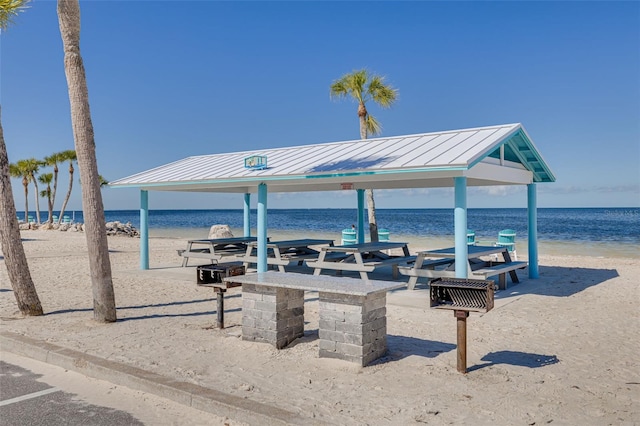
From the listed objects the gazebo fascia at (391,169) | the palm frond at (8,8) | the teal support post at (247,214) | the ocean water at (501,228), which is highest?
the palm frond at (8,8)

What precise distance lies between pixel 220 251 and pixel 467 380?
10133 millimetres

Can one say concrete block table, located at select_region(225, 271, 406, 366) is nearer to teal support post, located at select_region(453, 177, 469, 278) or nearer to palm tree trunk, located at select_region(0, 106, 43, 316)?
A: teal support post, located at select_region(453, 177, 469, 278)

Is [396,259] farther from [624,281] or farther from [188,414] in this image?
[188,414]

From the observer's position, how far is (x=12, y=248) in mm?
7848

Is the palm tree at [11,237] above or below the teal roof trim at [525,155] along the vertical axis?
below

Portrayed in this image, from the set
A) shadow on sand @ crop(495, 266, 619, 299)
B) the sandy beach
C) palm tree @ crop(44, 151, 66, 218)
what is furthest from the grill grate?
palm tree @ crop(44, 151, 66, 218)

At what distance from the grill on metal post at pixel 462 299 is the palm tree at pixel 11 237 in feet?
21.4

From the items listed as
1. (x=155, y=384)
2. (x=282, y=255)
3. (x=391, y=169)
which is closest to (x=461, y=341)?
(x=155, y=384)

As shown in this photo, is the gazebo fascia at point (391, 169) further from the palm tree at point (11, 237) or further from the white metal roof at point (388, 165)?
the palm tree at point (11, 237)

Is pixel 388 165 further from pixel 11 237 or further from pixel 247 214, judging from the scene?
pixel 247 214

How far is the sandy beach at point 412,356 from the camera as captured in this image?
4.29 meters

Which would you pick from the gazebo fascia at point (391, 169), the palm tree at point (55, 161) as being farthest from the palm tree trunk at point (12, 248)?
the palm tree at point (55, 161)

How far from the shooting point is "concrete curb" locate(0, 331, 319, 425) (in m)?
4.07

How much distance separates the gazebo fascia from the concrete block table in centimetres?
376
